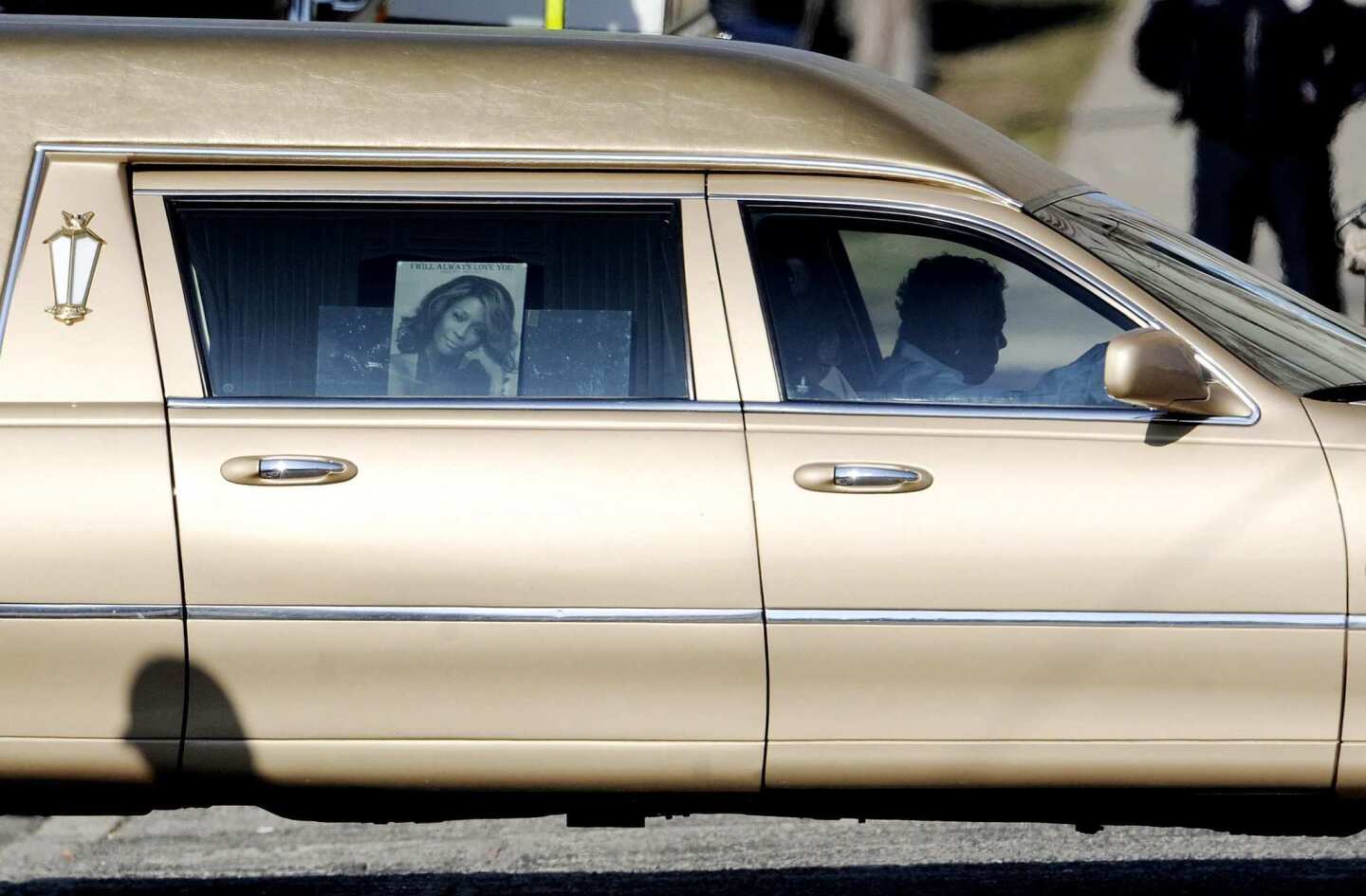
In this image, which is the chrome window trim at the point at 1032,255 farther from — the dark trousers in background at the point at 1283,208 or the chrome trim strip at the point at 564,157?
the dark trousers in background at the point at 1283,208

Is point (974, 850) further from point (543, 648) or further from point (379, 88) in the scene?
point (379, 88)

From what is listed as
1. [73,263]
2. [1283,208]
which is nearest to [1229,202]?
[1283,208]

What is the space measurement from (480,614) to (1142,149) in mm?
10753

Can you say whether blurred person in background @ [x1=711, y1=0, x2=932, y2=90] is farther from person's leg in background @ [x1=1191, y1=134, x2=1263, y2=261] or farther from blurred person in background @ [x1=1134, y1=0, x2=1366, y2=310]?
person's leg in background @ [x1=1191, y1=134, x2=1263, y2=261]

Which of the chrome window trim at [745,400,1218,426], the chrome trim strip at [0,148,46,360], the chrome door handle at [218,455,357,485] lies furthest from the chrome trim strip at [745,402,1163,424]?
the chrome trim strip at [0,148,46,360]

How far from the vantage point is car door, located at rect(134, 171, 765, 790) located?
12.6ft

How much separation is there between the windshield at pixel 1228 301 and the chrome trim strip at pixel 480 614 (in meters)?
1.15

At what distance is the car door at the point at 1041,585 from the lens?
151 inches

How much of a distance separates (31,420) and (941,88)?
13351mm

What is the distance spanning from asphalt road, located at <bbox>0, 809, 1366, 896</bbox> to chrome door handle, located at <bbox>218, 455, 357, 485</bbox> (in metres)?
1.86

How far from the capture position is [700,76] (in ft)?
13.2

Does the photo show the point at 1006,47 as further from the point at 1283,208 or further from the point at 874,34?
the point at 1283,208

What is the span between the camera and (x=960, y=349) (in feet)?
13.5

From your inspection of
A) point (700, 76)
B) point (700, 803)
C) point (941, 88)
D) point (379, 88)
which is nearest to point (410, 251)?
point (379, 88)
